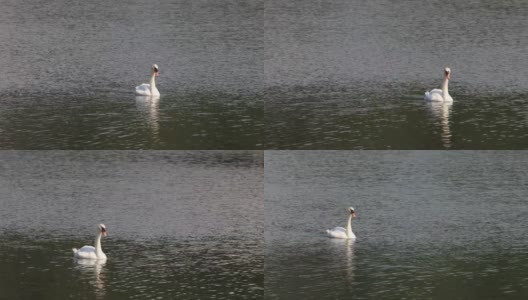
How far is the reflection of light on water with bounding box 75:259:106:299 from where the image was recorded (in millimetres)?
28938

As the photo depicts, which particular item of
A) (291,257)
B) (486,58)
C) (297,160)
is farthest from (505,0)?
(291,257)

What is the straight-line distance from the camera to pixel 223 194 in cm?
3466

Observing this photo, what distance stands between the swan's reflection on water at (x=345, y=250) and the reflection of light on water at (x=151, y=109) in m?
4.74

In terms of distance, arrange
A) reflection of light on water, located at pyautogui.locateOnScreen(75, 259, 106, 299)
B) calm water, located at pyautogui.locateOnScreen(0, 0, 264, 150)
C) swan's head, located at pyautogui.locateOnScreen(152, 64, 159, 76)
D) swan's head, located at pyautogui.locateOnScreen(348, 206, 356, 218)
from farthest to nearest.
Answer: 1. swan's head, located at pyautogui.locateOnScreen(152, 64, 159, 76)
2. calm water, located at pyautogui.locateOnScreen(0, 0, 264, 150)
3. swan's head, located at pyautogui.locateOnScreen(348, 206, 356, 218)
4. reflection of light on water, located at pyautogui.locateOnScreen(75, 259, 106, 299)

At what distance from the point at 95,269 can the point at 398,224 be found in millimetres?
6149

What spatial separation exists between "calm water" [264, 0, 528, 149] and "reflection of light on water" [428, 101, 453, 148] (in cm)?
2

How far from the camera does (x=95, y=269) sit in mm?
29922

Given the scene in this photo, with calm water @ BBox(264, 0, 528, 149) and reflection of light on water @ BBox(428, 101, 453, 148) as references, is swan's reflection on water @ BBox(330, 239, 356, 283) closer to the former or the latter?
calm water @ BBox(264, 0, 528, 149)

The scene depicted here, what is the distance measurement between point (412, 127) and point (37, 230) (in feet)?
25.5

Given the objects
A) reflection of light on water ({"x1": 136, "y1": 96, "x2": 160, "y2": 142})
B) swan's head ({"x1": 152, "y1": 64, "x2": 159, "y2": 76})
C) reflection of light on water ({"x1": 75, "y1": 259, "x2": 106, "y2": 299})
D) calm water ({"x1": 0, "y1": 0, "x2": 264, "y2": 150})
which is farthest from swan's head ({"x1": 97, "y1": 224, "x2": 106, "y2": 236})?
swan's head ({"x1": 152, "y1": 64, "x2": 159, "y2": 76})

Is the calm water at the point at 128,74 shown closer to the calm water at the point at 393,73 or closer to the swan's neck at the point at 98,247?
the calm water at the point at 393,73

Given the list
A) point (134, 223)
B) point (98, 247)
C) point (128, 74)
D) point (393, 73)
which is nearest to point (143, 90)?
point (128, 74)

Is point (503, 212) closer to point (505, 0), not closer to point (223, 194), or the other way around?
point (223, 194)

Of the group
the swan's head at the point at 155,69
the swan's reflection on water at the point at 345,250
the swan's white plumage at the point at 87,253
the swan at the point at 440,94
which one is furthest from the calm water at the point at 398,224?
the swan's head at the point at 155,69
